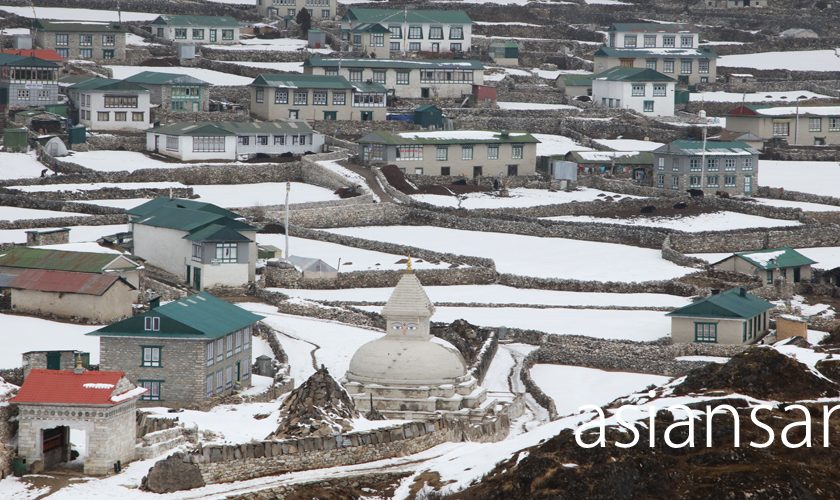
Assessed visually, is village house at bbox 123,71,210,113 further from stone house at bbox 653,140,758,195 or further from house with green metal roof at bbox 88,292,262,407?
house with green metal roof at bbox 88,292,262,407

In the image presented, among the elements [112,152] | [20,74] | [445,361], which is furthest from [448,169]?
[445,361]

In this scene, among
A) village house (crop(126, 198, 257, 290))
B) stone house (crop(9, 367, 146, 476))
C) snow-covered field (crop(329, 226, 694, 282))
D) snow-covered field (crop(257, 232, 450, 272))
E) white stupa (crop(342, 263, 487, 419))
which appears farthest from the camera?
snow-covered field (crop(329, 226, 694, 282))

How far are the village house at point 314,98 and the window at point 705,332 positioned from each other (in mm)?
49943

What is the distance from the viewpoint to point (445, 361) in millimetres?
56938

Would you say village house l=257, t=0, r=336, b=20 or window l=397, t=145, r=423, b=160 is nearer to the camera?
window l=397, t=145, r=423, b=160

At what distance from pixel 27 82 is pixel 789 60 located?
64.7m

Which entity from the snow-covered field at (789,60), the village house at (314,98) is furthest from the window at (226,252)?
the snow-covered field at (789,60)

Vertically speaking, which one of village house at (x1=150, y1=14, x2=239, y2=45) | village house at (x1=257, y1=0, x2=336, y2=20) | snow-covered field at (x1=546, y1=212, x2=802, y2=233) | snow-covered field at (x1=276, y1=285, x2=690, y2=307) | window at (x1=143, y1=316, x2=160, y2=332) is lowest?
snow-covered field at (x1=276, y1=285, x2=690, y2=307)

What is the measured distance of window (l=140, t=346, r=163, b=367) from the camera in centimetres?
5781

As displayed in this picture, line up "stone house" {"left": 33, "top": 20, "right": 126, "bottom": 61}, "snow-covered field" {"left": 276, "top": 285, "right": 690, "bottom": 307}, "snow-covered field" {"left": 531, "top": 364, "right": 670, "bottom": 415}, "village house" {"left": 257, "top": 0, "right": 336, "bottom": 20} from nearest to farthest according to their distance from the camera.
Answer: "snow-covered field" {"left": 531, "top": 364, "right": 670, "bottom": 415}, "snow-covered field" {"left": 276, "top": 285, "right": 690, "bottom": 307}, "stone house" {"left": 33, "top": 20, "right": 126, "bottom": 61}, "village house" {"left": 257, "top": 0, "right": 336, "bottom": 20}

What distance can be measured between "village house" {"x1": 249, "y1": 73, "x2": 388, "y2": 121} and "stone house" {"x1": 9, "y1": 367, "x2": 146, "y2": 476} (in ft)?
242

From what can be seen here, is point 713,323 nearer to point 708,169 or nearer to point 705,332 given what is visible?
point 705,332

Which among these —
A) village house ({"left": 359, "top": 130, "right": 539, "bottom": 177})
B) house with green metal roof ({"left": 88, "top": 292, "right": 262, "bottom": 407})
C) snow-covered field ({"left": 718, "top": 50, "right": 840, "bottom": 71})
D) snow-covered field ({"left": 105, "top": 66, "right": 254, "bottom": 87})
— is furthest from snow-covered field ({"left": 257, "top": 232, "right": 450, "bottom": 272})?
snow-covered field ({"left": 718, "top": 50, "right": 840, "bottom": 71})

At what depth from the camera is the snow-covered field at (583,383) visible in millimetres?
64250
